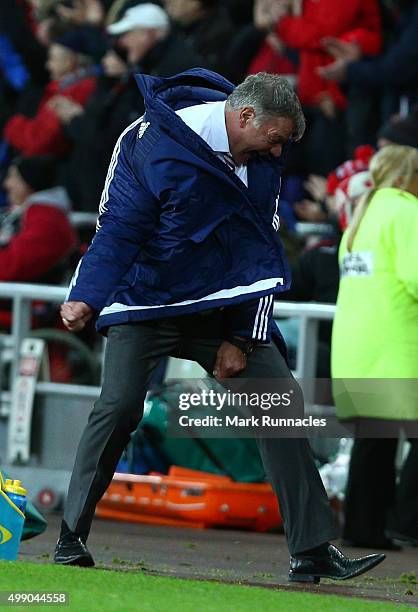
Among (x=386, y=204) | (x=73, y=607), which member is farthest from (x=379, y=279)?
(x=73, y=607)

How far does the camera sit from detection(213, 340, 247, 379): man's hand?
6.48m

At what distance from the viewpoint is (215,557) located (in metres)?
7.88

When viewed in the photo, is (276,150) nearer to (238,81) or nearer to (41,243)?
(41,243)

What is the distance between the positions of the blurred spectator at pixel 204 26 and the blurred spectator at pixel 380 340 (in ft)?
14.0

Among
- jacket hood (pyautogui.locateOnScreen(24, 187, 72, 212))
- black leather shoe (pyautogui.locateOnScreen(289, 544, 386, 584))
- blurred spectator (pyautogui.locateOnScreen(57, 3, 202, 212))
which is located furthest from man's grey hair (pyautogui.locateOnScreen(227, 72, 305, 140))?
jacket hood (pyautogui.locateOnScreen(24, 187, 72, 212))

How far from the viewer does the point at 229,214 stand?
6359mm

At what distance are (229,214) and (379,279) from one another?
201 centimetres

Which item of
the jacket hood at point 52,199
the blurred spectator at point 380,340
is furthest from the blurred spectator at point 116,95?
the blurred spectator at point 380,340

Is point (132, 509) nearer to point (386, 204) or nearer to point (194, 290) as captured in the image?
point (386, 204)

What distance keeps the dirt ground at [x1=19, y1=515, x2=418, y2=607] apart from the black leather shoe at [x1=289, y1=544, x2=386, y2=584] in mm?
60

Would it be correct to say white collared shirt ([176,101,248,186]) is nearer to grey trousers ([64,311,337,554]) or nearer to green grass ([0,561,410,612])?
grey trousers ([64,311,337,554])

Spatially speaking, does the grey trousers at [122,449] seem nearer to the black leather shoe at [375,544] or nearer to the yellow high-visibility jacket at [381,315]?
the yellow high-visibility jacket at [381,315]

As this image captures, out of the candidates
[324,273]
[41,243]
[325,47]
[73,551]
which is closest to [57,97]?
[41,243]

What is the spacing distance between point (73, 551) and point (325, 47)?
5901 mm
